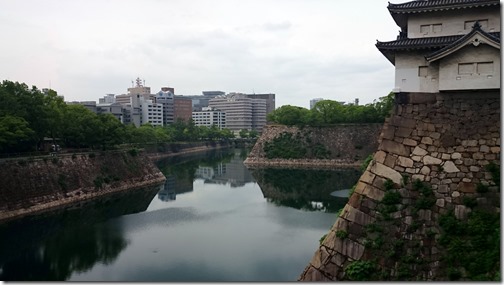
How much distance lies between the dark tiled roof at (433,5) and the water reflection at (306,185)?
526 inches

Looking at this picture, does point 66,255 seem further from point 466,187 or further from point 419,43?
point 419,43

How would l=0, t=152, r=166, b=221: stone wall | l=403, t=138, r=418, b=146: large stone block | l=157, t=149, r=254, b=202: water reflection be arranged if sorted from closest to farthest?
l=403, t=138, r=418, b=146: large stone block, l=0, t=152, r=166, b=221: stone wall, l=157, t=149, r=254, b=202: water reflection

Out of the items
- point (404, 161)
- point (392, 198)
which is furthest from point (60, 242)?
point (404, 161)

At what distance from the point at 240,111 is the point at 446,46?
92.7 meters

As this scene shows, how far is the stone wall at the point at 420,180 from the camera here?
7.62m

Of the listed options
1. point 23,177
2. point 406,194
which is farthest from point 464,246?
point 23,177

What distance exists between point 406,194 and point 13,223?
1595cm

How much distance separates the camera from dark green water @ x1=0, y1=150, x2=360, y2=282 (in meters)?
12.5

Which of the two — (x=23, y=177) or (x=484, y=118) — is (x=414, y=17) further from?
(x=23, y=177)

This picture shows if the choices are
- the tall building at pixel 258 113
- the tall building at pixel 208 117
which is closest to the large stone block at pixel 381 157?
the tall building at pixel 208 117

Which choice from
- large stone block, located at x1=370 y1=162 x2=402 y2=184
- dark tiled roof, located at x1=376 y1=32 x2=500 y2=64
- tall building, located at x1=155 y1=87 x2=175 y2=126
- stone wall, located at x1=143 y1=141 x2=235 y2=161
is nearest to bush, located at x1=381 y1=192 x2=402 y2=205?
large stone block, located at x1=370 y1=162 x2=402 y2=184

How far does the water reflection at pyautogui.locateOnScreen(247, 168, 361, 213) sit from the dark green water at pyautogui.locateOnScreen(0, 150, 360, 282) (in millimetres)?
109

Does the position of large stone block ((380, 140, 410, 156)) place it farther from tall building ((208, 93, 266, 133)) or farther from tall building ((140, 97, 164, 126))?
tall building ((208, 93, 266, 133))

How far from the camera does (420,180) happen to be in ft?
26.1
